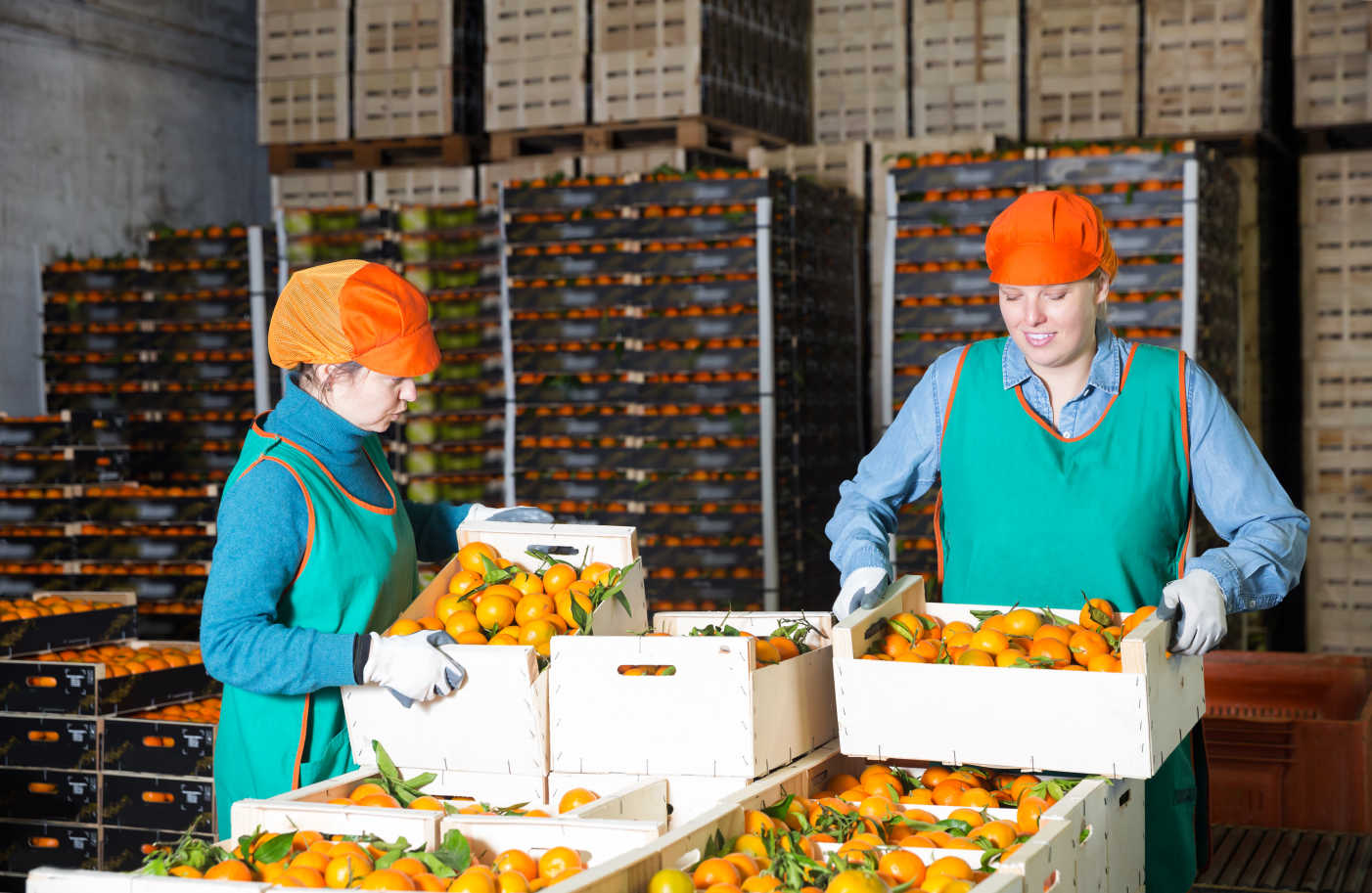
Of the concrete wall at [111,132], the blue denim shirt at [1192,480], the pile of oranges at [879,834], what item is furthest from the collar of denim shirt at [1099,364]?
the concrete wall at [111,132]

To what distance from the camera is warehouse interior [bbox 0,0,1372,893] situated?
→ 705cm

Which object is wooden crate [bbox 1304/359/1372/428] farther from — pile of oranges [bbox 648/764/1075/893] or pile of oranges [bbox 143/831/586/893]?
pile of oranges [bbox 143/831/586/893]

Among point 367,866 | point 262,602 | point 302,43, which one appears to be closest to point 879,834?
point 367,866

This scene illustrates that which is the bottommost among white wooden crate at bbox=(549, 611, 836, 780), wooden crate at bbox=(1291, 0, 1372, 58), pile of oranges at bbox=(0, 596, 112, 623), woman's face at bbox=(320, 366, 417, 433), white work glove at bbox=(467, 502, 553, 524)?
pile of oranges at bbox=(0, 596, 112, 623)

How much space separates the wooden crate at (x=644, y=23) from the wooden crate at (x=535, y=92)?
0.20 metres

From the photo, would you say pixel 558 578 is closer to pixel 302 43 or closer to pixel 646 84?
pixel 646 84

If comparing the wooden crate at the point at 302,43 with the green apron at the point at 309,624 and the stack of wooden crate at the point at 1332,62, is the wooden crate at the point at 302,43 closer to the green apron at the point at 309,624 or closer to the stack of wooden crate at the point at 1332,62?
the stack of wooden crate at the point at 1332,62

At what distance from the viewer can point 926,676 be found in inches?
97.4

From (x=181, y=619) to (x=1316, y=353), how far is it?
5980 millimetres

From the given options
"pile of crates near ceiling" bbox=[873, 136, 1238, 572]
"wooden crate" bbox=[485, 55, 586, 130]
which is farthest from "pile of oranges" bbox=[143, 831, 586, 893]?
"wooden crate" bbox=[485, 55, 586, 130]

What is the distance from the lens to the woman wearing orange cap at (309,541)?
2.68 meters

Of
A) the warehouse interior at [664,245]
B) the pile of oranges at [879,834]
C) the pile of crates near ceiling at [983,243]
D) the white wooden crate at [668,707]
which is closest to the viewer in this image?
the pile of oranges at [879,834]

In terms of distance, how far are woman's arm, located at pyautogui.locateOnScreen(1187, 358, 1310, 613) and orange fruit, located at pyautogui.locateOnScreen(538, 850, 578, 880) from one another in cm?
130

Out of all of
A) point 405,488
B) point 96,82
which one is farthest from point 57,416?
point 96,82
